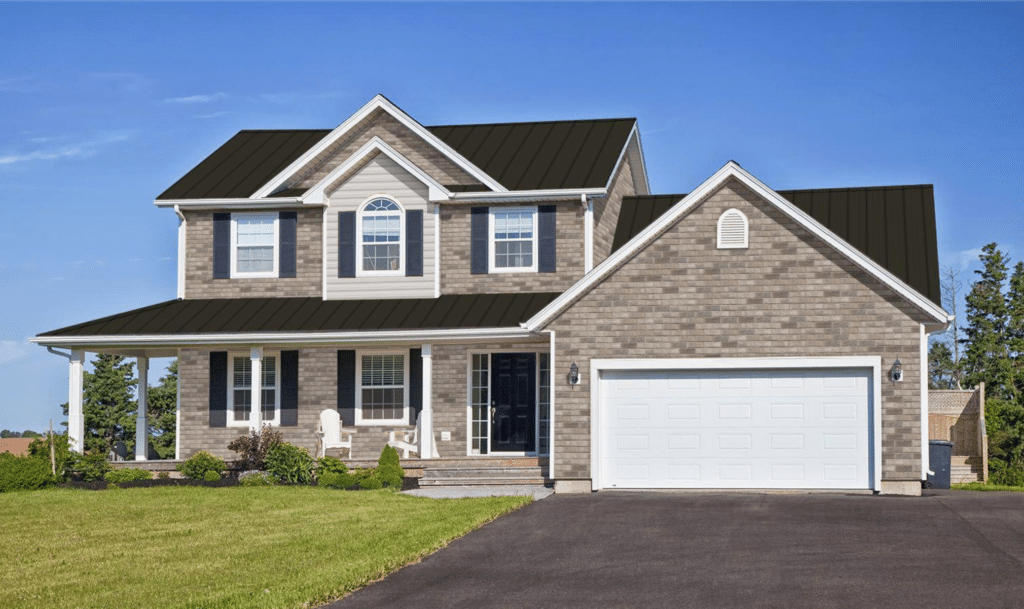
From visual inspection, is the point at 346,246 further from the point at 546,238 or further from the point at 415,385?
the point at 546,238

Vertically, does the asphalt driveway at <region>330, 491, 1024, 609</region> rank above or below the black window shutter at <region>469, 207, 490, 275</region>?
below

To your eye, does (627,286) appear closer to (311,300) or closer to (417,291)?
(417,291)

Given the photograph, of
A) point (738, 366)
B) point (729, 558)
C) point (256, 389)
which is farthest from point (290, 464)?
point (729, 558)

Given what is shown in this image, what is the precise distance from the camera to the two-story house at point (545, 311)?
861 inches

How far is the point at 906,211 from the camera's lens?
25.9 m

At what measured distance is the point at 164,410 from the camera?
A: 43.9 meters

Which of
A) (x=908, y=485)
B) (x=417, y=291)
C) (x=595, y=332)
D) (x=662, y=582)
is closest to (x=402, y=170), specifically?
(x=417, y=291)

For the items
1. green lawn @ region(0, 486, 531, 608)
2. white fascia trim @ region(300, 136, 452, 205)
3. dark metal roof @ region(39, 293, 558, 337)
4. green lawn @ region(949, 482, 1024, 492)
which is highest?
white fascia trim @ region(300, 136, 452, 205)

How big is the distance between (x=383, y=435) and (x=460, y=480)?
345cm

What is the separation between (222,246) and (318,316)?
336 cm

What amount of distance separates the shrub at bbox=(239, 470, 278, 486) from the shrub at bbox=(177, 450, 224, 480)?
86 cm

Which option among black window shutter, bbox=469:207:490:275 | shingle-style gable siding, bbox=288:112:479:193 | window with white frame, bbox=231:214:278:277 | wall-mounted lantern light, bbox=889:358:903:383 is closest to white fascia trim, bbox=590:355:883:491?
wall-mounted lantern light, bbox=889:358:903:383

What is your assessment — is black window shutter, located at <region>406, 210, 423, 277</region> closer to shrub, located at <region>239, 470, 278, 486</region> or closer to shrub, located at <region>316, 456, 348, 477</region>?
shrub, located at <region>316, 456, 348, 477</region>

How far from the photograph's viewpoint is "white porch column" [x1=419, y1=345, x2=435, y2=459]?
25438mm
